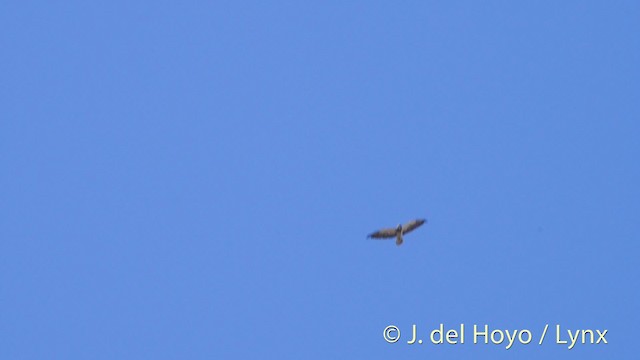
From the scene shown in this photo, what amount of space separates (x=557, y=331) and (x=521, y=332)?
0.85m

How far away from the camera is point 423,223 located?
224ft

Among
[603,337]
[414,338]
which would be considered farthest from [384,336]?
[603,337]

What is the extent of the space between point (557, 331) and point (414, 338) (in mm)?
3420

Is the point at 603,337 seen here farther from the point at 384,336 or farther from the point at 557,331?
the point at 384,336

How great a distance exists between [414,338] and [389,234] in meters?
2.55

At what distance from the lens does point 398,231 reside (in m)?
68.2

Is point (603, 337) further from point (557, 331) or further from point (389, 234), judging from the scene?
point (389, 234)

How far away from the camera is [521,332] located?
67.4 m

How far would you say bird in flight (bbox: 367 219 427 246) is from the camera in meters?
68.2

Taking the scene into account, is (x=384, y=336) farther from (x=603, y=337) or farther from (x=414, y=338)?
(x=603, y=337)

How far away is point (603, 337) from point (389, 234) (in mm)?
5667

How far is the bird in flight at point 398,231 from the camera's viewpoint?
6819 cm

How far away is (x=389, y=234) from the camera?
224 ft

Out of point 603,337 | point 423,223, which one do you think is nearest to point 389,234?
point 423,223
